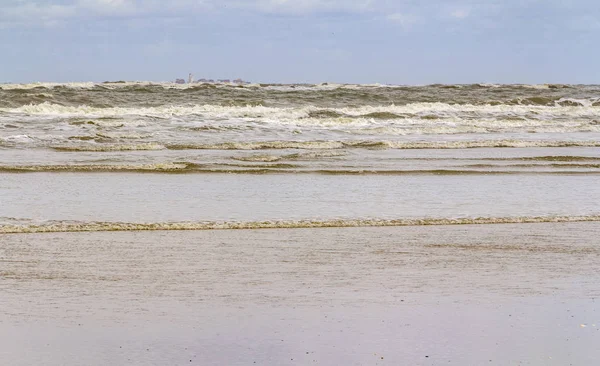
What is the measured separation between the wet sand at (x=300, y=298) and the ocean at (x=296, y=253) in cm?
2

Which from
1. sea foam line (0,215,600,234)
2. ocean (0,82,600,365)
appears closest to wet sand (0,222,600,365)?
ocean (0,82,600,365)

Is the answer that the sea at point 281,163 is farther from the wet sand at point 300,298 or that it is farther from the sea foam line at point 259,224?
the wet sand at point 300,298

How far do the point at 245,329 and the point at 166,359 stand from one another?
66 centimetres

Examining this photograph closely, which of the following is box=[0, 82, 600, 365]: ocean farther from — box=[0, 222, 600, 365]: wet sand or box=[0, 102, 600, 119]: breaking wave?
box=[0, 102, 600, 119]: breaking wave

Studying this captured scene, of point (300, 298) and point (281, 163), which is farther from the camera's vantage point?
point (281, 163)

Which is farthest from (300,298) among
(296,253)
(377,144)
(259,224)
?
(377,144)

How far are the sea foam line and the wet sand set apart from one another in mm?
245

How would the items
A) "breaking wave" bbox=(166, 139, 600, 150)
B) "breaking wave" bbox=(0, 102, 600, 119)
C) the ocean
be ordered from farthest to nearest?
1. "breaking wave" bbox=(0, 102, 600, 119)
2. "breaking wave" bbox=(166, 139, 600, 150)
3. the ocean

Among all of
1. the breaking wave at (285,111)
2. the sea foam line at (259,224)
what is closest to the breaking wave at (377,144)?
the breaking wave at (285,111)

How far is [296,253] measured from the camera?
23.6 ft

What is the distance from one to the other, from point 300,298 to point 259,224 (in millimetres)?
2975

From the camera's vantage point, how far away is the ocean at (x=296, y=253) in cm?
474

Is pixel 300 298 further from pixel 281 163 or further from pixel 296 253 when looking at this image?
pixel 281 163

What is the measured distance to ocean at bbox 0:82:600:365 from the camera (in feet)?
15.5
